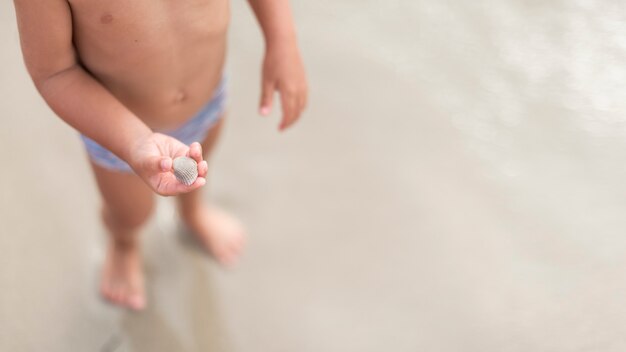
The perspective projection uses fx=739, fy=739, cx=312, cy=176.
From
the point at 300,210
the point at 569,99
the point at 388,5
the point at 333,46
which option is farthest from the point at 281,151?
the point at 569,99

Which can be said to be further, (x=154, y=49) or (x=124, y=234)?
(x=124, y=234)

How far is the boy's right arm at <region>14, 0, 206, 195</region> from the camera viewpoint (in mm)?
583

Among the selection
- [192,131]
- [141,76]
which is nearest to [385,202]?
[192,131]

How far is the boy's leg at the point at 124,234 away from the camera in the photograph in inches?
32.4

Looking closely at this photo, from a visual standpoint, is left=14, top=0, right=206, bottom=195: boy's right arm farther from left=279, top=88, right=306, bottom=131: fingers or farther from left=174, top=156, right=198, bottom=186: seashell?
left=279, top=88, right=306, bottom=131: fingers

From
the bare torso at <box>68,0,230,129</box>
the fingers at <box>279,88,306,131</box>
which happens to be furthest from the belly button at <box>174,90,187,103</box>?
the fingers at <box>279,88,306,131</box>

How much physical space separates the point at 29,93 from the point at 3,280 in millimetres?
304

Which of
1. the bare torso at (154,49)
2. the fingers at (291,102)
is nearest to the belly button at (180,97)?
the bare torso at (154,49)

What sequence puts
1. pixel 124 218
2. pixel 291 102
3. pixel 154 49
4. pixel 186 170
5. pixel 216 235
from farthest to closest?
pixel 216 235 → pixel 124 218 → pixel 291 102 → pixel 154 49 → pixel 186 170

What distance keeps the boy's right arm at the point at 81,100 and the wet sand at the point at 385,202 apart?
15.4 inches

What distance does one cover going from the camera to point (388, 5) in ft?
4.01

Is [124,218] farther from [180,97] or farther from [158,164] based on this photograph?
[158,164]

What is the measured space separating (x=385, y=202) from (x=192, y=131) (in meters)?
0.35

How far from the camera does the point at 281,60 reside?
0.75 meters
